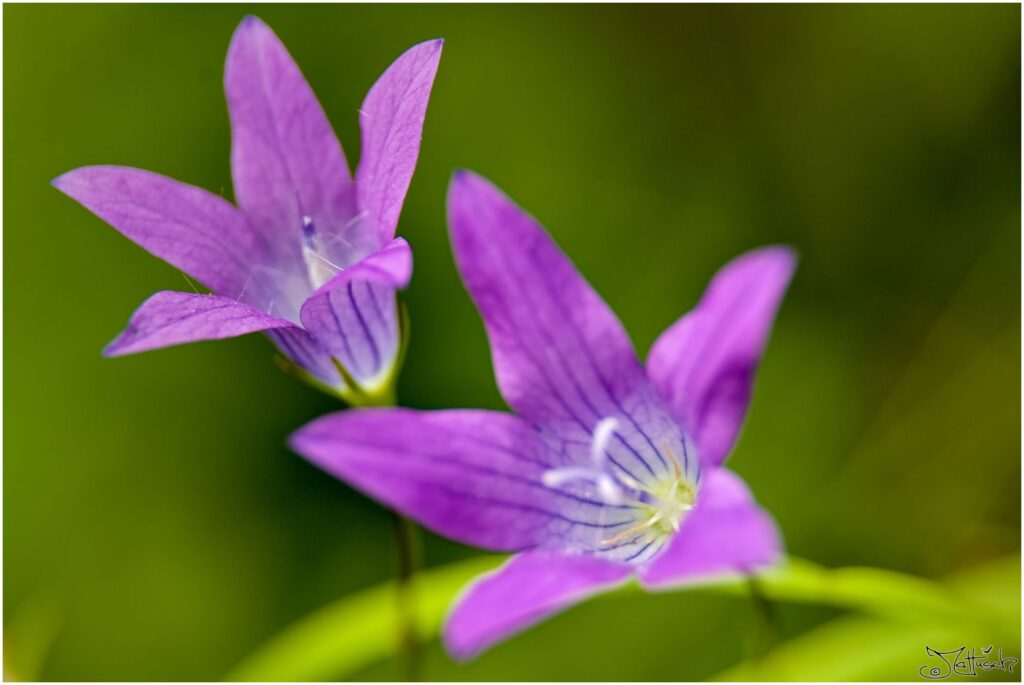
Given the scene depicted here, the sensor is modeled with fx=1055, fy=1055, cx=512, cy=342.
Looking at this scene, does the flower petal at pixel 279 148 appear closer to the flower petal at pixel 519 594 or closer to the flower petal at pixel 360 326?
the flower petal at pixel 360 326

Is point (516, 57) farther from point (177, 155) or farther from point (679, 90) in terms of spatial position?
point (177, 155)

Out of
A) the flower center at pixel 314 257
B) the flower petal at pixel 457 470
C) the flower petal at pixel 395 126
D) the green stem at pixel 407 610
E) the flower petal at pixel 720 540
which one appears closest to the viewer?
the flower petal at pixel 720 540

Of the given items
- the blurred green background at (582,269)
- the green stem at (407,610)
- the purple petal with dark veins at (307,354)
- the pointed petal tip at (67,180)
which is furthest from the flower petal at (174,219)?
the blurred green background at (582,269)

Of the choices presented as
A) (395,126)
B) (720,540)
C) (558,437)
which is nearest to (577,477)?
(558,437)

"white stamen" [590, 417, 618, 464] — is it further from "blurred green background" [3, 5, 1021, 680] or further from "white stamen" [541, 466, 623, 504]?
"blurred green background" [3, 5, 1021, 680]

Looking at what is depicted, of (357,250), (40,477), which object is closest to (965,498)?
(357,250)

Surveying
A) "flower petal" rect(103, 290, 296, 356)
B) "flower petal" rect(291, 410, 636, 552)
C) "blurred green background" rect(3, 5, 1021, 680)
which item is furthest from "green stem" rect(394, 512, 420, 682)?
"blurred green background" rect(3, 5, 1021, 680)

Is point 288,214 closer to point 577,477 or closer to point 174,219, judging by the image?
point 174,219
